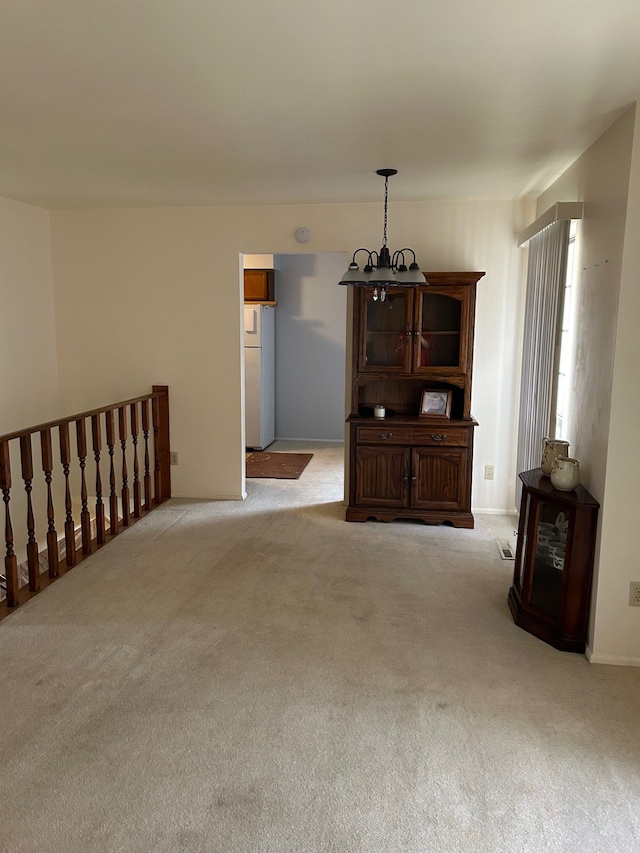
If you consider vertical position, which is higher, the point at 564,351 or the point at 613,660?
the point at 564,351

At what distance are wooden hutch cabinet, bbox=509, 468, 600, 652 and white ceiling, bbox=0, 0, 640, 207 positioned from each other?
1.68 meters

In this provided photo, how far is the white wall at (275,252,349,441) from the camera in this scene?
7375mm

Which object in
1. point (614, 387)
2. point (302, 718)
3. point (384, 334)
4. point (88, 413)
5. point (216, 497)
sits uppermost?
point (384, 334)

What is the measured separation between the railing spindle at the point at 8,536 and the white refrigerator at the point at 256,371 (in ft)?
12.6

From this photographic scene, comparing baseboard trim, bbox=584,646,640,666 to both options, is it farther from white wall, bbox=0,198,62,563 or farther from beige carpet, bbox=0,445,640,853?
white wall, bbox=0,198,62,563

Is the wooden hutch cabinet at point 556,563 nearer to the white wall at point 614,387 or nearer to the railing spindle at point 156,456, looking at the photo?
the white wall at point 614,387

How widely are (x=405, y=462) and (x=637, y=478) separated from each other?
1.98 metres

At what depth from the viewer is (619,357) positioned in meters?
2.62

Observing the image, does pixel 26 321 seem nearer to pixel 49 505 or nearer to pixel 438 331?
pixel 49 505

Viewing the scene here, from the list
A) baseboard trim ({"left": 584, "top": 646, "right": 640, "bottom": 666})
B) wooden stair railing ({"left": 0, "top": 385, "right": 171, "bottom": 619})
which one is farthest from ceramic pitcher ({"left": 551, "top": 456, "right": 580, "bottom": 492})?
wooden stair railing ({"left": 0, "top": 385, "right": 171, "bottom": 619})

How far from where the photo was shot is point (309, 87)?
2.38 metres

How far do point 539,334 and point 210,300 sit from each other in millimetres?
2519

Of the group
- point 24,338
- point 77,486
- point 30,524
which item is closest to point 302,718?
point 30,524

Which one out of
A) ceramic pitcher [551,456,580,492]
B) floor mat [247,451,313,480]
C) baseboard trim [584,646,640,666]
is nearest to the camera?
baseboard trim [584,646,640,666]
